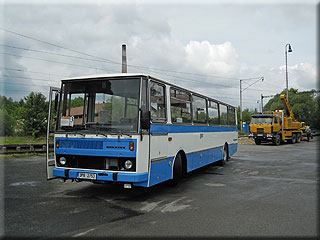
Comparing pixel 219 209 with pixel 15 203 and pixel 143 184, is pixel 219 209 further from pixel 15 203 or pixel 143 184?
pixel 15 203

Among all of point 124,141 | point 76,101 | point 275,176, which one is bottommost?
point 275,176

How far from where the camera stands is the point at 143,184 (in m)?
6.47

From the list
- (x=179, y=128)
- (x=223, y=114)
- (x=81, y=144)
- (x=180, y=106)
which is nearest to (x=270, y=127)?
(x=223, y=114)

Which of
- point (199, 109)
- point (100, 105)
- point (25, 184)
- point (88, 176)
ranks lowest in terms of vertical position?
point (25, 184)

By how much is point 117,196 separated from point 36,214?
6.74 feet

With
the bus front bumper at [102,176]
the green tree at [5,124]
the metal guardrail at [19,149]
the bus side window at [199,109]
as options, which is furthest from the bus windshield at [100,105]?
the green tree at [5,124]

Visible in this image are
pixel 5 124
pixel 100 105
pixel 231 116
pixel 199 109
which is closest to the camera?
pixel 100 105

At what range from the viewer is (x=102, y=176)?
21.1 feet

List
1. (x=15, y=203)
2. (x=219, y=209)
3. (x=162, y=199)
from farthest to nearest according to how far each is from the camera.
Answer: (x=162, y=199), (x=15, y=203), (x=219, y=209)

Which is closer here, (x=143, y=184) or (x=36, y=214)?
(x=36, y=214)

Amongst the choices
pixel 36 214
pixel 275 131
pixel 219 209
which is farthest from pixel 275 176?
pixel 275 131

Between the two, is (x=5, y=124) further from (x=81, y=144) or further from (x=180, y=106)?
(x=81, y=144)

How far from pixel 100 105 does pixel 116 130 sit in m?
0.90

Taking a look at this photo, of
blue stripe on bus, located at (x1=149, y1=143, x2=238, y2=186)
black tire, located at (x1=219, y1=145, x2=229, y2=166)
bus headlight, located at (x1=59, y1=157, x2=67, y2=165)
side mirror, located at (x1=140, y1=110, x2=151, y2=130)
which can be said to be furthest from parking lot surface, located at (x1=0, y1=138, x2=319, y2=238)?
black tire, located at (x1=219, y1=145, x2=229, y2=166)
